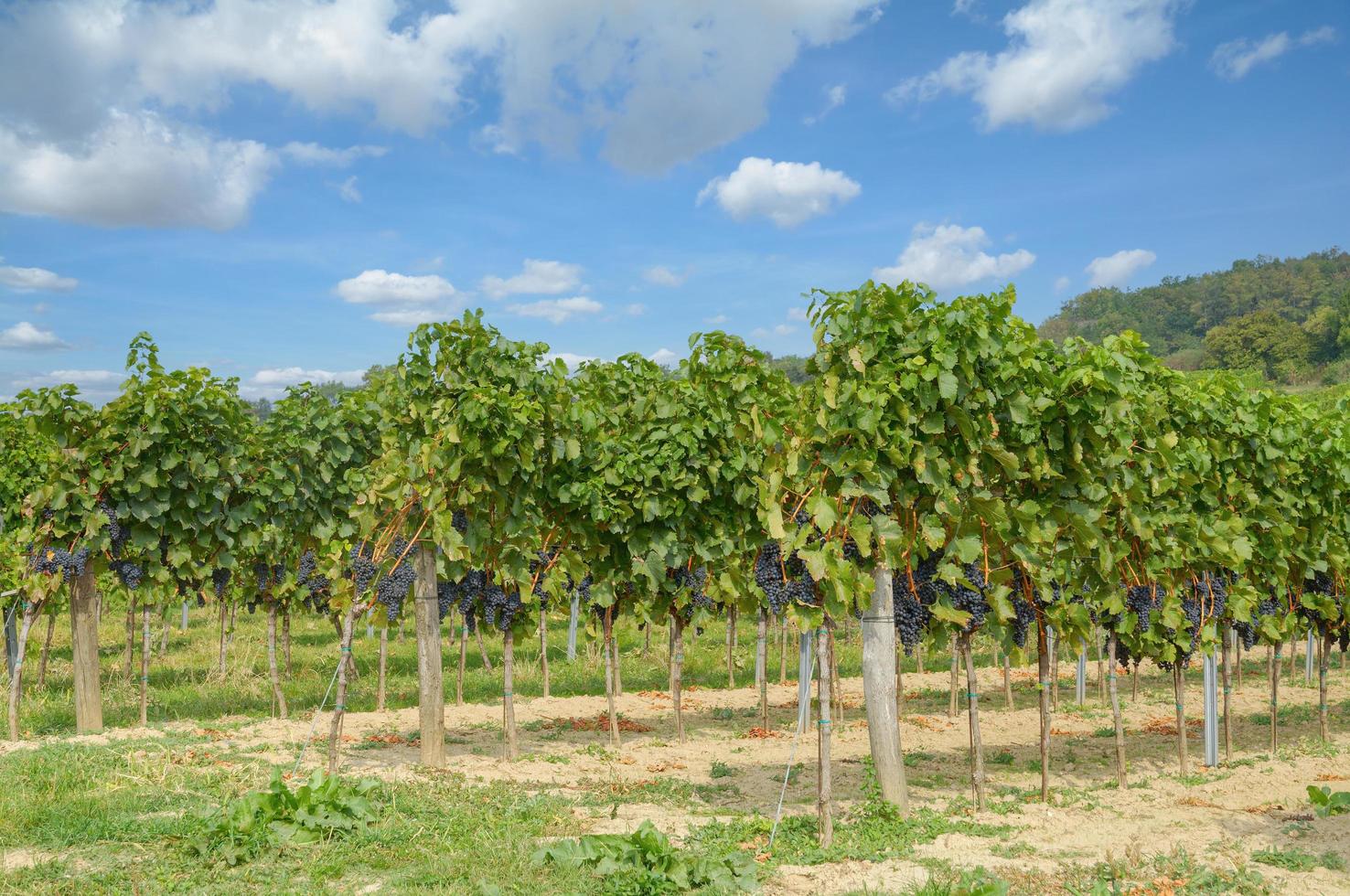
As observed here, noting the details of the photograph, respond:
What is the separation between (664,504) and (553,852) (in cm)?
492

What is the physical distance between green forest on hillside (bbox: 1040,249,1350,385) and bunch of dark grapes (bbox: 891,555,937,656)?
53.0 meters

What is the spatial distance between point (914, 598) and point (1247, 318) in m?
84.9

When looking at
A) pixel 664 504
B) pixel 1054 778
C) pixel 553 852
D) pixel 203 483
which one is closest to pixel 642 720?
pixel 664 504

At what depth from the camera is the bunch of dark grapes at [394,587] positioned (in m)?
9.09

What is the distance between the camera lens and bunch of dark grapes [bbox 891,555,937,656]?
24.5 ft

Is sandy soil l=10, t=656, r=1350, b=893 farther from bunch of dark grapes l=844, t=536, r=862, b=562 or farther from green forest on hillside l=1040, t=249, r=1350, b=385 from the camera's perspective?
green forest on hillside l=1040, t=249, r=1350, b=385

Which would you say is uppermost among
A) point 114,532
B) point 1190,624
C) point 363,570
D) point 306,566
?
point 114,532

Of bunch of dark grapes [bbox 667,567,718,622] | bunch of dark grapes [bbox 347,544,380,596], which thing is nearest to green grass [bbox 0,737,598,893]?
bunch of dark grapes [bbox 347,544,380,596]

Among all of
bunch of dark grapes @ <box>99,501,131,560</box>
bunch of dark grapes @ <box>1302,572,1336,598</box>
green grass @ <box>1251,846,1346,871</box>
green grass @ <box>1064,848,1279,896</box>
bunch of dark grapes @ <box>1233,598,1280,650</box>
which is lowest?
green grass @ <box>1251,846,1346,871</box>

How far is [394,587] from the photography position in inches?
358

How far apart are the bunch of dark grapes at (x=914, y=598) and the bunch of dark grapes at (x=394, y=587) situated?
183 inches

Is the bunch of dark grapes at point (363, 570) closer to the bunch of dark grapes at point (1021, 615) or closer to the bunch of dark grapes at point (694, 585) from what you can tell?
the bunch of dark grapes at point (694, 585)

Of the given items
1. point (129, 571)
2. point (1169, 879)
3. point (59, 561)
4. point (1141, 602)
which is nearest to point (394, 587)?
point (129, 571)

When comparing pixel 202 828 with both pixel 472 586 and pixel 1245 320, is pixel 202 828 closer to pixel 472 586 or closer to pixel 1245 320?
pixel 472 586
